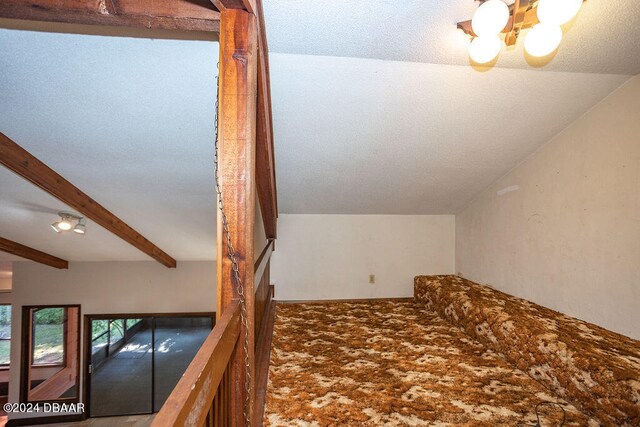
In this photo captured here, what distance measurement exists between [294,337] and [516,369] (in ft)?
6.17

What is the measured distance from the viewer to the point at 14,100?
2090 millimetres

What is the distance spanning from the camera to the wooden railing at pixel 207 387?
61cm

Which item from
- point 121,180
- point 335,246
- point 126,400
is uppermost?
point 121,180

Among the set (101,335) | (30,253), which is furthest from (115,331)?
(30,253)

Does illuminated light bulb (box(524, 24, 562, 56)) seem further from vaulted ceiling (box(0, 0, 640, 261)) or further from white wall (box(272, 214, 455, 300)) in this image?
white wall (box(272, 214, 455, 300))

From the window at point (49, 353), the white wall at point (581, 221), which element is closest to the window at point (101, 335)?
the window at point (49, 353)

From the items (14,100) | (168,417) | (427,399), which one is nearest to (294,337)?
(427,399)

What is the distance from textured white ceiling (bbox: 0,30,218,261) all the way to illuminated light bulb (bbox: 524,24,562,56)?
1719 millimetres

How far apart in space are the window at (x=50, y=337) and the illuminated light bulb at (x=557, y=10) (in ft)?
27.7

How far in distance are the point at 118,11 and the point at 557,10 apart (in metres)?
1.95

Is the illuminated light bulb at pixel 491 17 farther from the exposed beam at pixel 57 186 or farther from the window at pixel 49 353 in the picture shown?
the window at pixel 49 353

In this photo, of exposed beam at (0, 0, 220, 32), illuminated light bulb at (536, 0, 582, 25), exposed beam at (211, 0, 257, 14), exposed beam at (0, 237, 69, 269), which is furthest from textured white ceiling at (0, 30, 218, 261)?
illuminated light bulb at (536, 0, 582, 25)

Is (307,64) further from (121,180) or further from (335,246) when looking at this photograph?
(335,246)

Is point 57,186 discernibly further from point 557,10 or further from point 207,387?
point 557,10
